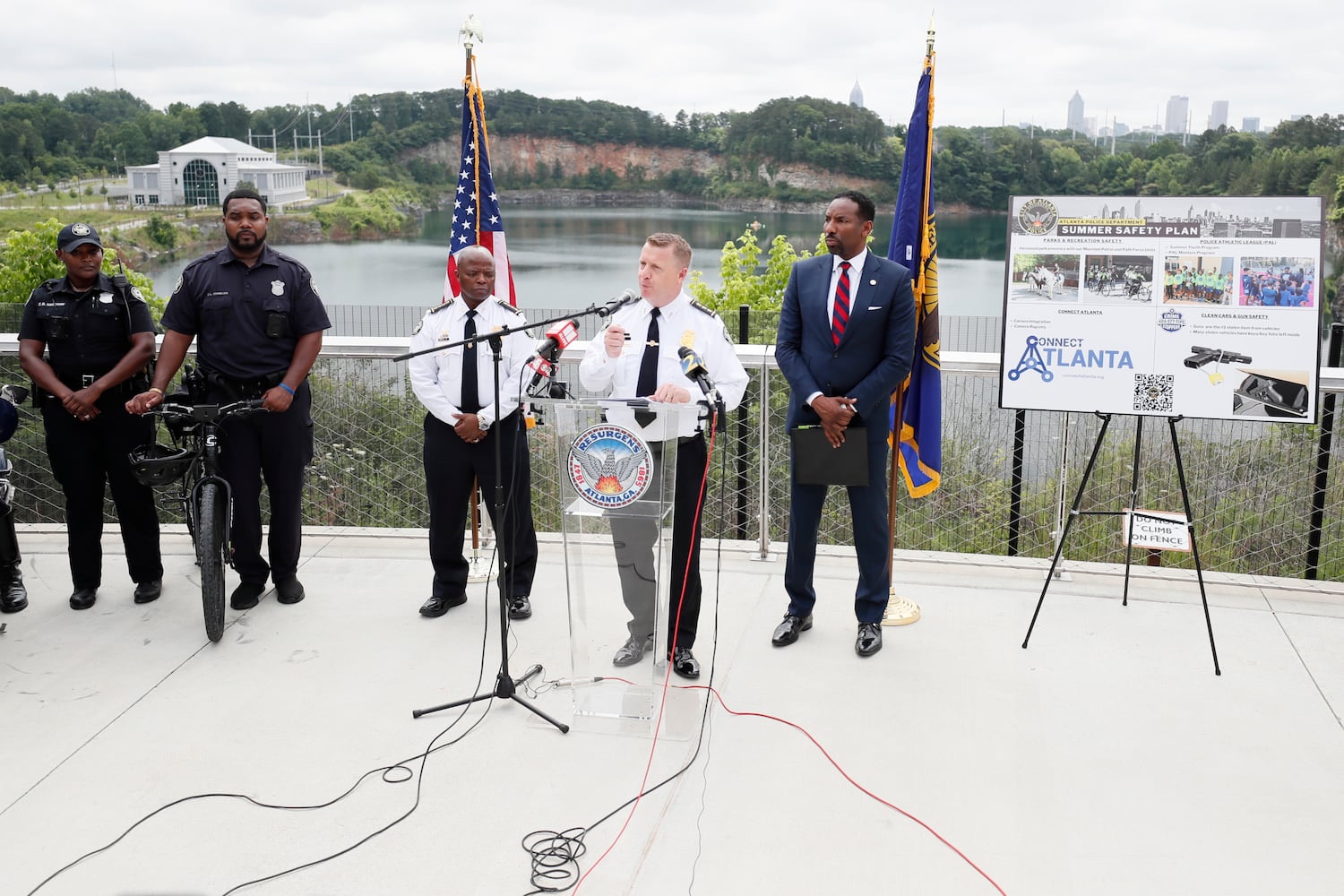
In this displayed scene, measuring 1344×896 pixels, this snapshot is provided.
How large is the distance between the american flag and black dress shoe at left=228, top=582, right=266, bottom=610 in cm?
161

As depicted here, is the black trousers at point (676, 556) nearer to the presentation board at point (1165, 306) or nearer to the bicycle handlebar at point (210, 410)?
the presentation board at point (1165, 306)

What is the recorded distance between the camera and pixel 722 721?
11.6ft

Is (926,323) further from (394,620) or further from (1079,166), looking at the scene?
(1079,166)

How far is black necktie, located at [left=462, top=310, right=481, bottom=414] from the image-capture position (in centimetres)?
429

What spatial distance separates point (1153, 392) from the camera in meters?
4.11

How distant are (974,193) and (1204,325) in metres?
12.4

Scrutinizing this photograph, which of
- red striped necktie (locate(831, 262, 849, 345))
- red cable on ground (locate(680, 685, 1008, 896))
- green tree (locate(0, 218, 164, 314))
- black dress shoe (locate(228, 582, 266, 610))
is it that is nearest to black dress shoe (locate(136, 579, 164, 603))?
black dress shoe (locate(228, 582, 266, 610))

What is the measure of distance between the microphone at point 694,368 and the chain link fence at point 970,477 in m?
1.39

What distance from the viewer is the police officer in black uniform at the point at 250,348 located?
432 cm

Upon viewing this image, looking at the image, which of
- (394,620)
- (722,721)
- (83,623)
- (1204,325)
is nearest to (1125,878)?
Result: (722,721)

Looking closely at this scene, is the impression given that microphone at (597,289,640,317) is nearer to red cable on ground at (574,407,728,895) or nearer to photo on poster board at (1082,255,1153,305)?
red cable on ground at (574,407,728,895)

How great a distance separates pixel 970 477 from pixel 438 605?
9.77ft

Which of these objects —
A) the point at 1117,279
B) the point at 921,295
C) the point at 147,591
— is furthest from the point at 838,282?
the point at 147,591

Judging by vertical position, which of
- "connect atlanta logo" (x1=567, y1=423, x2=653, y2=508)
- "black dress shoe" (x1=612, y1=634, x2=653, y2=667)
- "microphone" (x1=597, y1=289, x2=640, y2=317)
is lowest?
"black dress shoe" (x1=612, y1=634, x2=653, y2=667)
